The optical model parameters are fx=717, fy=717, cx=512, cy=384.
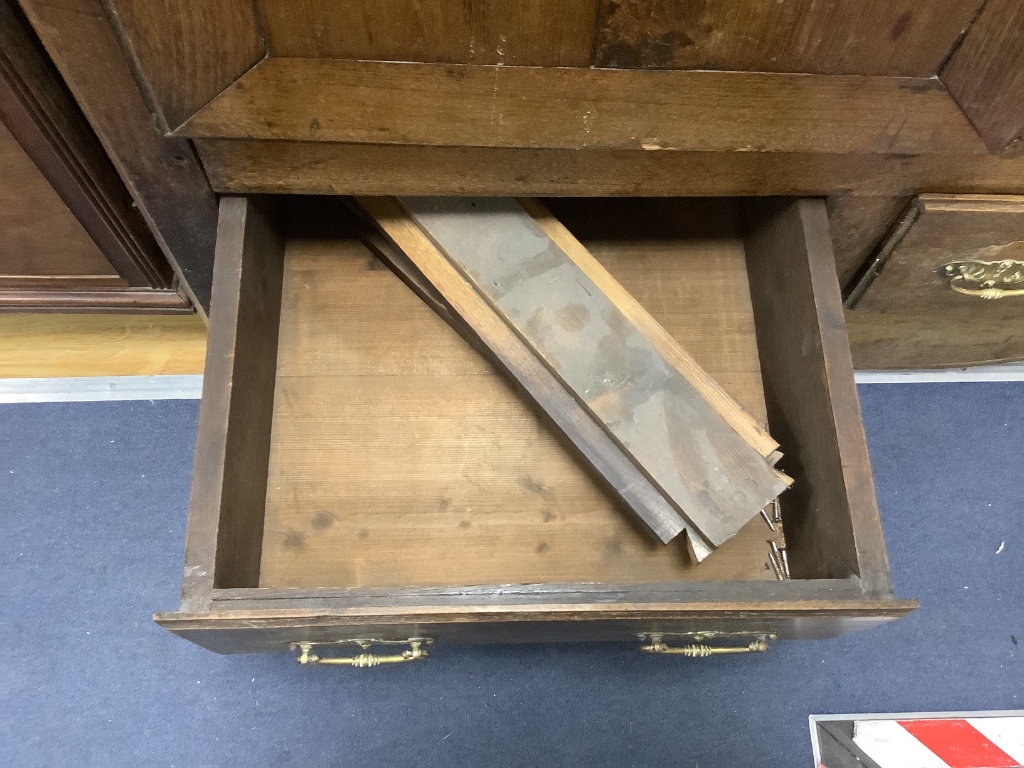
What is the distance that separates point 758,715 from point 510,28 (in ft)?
3.10

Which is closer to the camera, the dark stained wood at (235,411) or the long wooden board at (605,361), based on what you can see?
the dark stained wood at (235,411)

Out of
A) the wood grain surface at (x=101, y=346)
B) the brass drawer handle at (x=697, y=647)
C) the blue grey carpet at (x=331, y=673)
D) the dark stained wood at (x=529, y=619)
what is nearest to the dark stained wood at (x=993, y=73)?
the dark stained wood at (x=529, y=619)

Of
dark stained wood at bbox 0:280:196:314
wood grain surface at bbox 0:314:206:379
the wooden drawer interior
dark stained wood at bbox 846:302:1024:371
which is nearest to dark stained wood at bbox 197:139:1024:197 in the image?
the wooden drawer interior

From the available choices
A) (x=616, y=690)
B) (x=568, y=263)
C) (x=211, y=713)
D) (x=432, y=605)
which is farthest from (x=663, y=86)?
(x=211, y=713)

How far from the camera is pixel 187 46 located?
1.66ft

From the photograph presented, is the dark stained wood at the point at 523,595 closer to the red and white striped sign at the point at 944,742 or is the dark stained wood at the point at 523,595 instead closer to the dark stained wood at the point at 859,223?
the dark stained wood at the point at 859,223

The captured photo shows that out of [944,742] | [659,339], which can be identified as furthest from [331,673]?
[944,742]

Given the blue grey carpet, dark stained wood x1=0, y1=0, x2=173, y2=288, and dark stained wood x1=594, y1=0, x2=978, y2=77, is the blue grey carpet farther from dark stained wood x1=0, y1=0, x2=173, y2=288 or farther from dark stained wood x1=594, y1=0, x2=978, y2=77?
dark stained wood x1=594, y1=0, x2=978, y2=77

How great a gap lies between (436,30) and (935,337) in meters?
0.85

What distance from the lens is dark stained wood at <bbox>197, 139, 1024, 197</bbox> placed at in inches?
23.8

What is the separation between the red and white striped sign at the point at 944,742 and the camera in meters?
1.00

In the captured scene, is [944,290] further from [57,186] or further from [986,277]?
[57,186]

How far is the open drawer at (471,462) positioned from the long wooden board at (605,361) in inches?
3.2

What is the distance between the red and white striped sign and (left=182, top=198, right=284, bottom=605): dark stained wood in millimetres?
871
